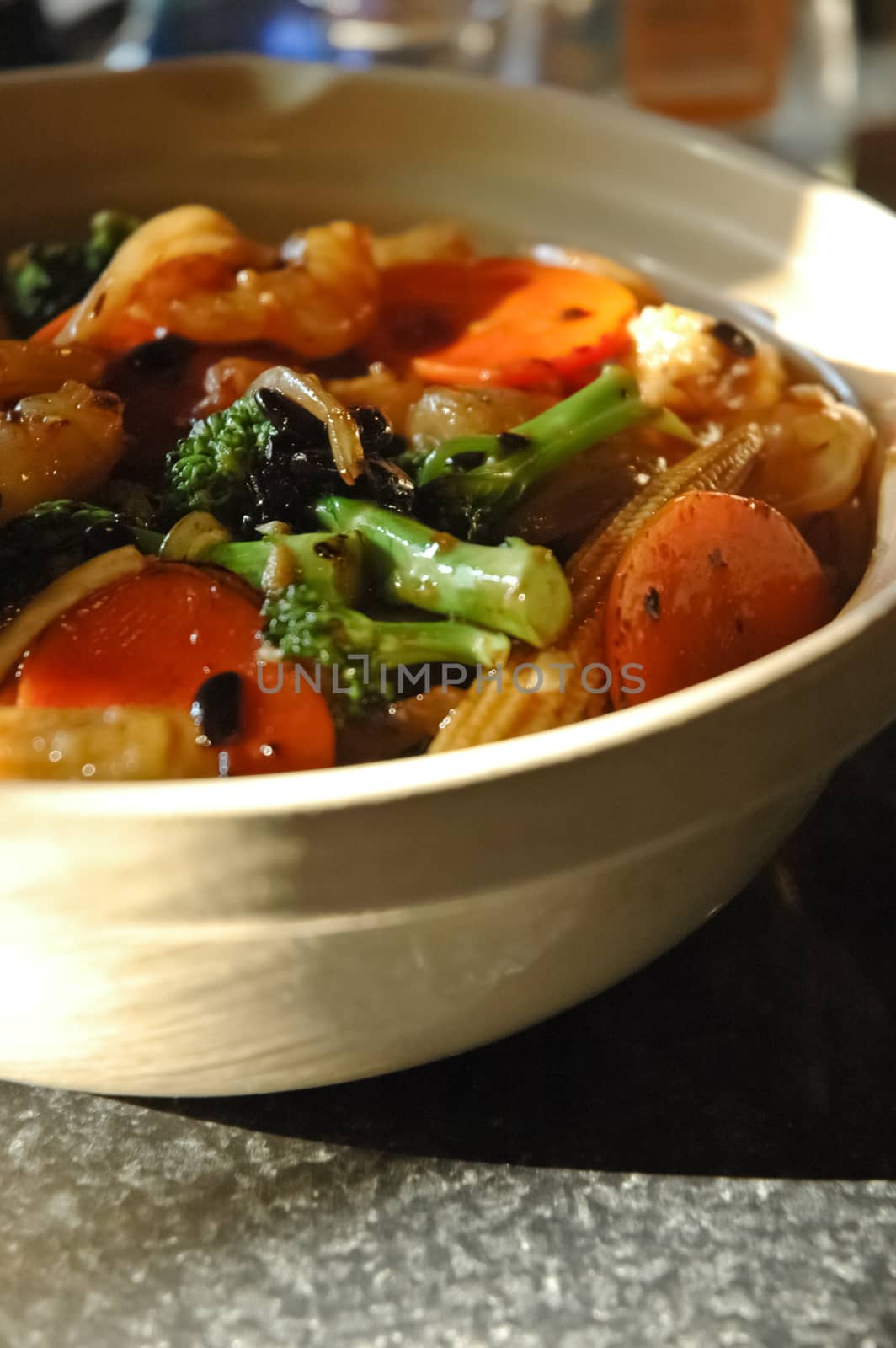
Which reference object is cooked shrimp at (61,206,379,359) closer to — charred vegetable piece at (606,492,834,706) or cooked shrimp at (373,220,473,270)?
cooked shrimp at (373,220,473,270)

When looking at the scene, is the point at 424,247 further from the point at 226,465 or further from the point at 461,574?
the point at 461,574

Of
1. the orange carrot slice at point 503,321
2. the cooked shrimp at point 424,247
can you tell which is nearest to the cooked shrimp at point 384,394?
the orange carrot slice at point 503,321

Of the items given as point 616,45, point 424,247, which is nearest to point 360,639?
point 424,247

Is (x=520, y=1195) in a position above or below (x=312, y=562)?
below

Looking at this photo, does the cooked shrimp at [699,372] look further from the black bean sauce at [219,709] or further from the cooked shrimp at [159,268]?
the black bean sauce at [219,709]

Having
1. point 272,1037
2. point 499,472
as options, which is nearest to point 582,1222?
point 272,1037

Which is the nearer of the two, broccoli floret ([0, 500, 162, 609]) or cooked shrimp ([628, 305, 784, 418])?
broccoli floret ([0, 500, 162, 609])

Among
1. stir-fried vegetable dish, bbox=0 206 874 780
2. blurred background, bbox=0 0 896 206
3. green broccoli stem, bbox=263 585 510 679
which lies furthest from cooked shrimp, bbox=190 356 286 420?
blurred background, bbox=0 0 896 206

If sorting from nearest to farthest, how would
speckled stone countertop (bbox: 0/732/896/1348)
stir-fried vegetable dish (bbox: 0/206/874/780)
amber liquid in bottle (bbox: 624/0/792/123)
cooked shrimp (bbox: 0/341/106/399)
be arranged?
speckled stone countertop (bbox: 0/732/896/1348), stir-fried vegetable dish (bbox: 0/206/874/780), cooked shrimp (bbox: 0/341/106/399), amber liquid in bottle (bbox: 624/0/792/123)
